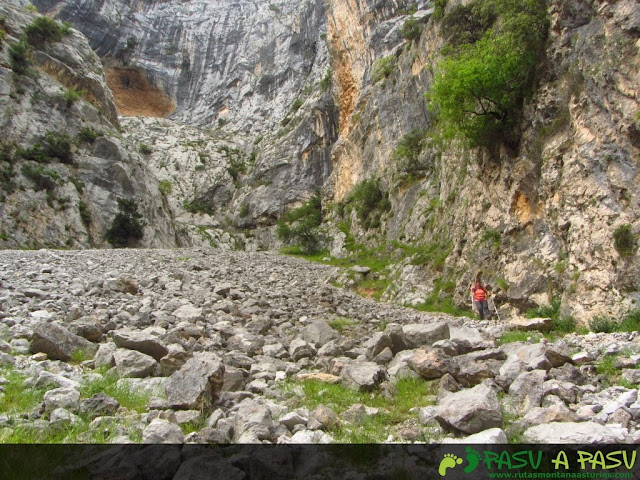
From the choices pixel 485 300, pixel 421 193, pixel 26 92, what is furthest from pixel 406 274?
pixel 26 92

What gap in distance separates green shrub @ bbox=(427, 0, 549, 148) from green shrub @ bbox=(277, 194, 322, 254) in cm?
3282

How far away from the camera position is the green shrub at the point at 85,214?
43688mm

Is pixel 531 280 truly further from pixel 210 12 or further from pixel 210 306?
pixel 210 12

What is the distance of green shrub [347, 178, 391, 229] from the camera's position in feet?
122

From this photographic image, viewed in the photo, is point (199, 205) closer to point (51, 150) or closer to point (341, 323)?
point (51, 150)

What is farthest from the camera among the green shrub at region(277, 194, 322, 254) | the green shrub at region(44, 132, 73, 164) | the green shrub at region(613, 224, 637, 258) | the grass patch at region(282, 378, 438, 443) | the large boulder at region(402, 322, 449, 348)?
the green shrub at region(277, 194, 322, 254)

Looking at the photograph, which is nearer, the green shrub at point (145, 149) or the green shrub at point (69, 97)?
the green shrub at point (69, 97)

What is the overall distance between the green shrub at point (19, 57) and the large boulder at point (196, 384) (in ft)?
190

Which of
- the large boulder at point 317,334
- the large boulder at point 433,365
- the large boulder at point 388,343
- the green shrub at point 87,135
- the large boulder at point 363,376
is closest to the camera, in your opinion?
the large boulder at point 363,376

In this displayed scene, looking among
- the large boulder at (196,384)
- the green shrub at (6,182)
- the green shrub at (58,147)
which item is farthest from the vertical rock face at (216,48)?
the large boulder at (196,384)

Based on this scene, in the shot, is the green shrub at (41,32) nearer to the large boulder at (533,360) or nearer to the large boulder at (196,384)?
the large boulder at (196,384)

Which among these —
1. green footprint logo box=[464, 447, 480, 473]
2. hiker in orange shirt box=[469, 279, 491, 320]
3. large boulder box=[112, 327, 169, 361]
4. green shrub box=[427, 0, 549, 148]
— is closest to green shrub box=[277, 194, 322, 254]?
green shrub box=[427, 0, 549, 148]

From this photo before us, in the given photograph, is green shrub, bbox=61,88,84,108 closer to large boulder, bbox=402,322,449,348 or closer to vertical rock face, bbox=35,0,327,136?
vertical rock face, bbox=35,0,327,136

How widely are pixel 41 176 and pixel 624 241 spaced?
48.7m
